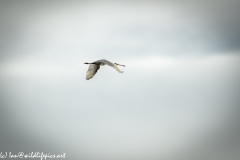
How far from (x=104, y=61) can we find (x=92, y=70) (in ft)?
5.52

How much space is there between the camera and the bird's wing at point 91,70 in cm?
3134

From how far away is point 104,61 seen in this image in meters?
30.8

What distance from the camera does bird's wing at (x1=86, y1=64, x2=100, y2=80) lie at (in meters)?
31.3

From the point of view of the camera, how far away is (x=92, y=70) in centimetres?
3180

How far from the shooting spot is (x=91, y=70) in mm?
31812
